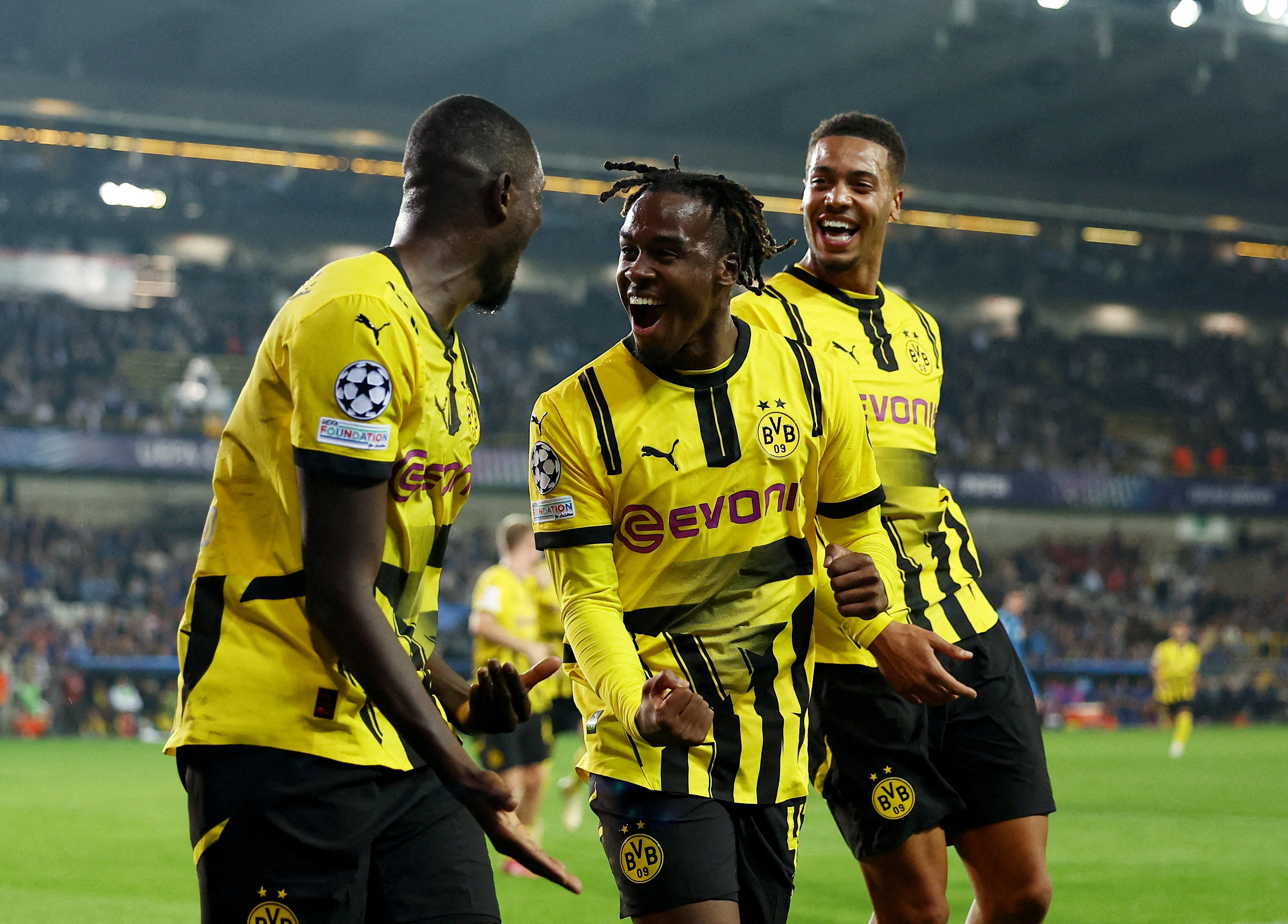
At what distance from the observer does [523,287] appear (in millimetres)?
34781

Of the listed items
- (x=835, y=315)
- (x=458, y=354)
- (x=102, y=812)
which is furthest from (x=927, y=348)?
(x=102, y=812)

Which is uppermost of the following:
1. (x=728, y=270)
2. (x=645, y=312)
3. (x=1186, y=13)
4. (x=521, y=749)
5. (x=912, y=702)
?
(x=1186, y=13)

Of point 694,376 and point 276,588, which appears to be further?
point 694,376

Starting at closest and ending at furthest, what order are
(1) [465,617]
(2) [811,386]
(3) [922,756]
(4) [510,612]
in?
(2) [811,386] → (3) [922,756] → (4) [510,612] → (1) [465,617]

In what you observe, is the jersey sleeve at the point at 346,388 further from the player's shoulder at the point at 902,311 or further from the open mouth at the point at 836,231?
the player's shoulder at the point at 902,311

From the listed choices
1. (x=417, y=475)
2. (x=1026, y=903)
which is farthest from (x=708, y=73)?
(x=417, y=475)

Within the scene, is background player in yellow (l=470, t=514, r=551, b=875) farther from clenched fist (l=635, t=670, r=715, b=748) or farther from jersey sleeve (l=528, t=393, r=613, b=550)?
clenched fist (l=635, t=670, r=715, b=748)

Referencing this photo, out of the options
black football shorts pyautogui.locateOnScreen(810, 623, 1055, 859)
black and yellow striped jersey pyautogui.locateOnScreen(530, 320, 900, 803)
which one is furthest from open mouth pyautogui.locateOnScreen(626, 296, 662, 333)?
black football shorts pyautogui.locateOnScreen(810, 623, 1055, 859)

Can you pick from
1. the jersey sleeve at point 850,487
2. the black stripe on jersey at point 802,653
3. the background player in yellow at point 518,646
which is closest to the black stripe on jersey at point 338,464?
the black stripe on jersey at point 802,653

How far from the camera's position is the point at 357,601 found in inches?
96.2

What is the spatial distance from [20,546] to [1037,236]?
25493 millimetres

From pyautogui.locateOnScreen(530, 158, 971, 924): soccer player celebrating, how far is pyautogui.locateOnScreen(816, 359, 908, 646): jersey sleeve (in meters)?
0.13

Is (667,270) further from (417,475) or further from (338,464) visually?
(338,464)

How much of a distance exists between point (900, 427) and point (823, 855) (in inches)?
242
